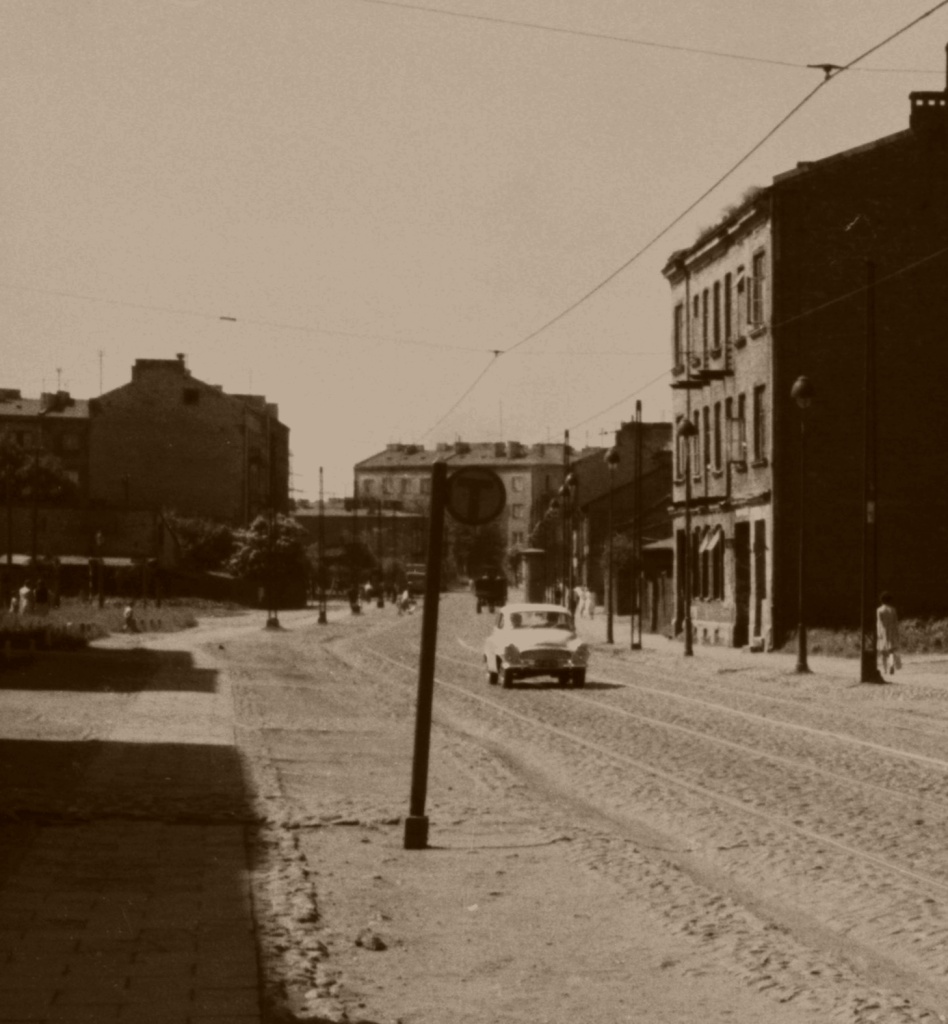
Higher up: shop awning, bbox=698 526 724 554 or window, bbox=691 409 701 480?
window, bbox=691 409 701 480

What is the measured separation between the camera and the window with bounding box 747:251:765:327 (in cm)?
5478

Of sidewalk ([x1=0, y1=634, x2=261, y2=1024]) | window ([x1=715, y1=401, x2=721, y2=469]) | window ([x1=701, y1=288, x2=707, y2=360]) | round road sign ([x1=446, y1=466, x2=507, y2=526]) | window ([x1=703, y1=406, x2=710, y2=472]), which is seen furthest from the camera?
window ([x1=701, y1=288, x2=707, y2=360])

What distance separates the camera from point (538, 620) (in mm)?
36906

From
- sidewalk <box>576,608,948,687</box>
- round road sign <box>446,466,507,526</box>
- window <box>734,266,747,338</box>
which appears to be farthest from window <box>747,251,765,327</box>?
round road sign <box>446,466,507,526</box>

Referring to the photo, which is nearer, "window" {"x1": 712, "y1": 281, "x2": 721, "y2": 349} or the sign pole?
the sign pole

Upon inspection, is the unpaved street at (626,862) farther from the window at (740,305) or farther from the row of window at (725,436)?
the window at (740,305)

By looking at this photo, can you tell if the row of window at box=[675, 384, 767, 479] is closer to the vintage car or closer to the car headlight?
the vintage car

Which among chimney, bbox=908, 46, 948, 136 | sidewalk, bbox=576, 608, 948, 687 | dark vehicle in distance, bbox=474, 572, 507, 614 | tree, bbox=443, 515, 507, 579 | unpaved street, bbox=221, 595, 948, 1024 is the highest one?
chimney, bbox=908, 46, 948, 136

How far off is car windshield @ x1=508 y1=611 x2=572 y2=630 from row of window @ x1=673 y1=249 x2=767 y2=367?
19.8m

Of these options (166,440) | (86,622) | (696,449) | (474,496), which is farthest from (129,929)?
(166,440)

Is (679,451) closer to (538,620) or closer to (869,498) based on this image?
(538,620)

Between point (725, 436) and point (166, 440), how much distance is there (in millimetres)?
68404

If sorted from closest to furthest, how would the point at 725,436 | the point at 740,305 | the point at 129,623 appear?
the point at 740,305 < the point at 725,436 < the point at 129,623

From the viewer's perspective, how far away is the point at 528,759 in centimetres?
2147
